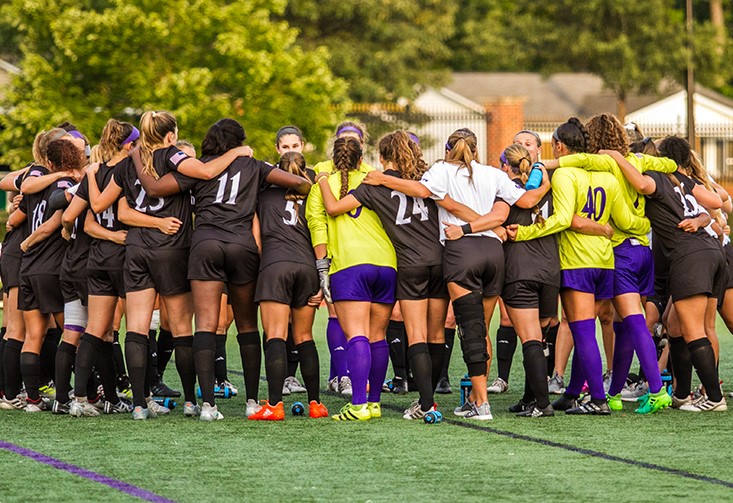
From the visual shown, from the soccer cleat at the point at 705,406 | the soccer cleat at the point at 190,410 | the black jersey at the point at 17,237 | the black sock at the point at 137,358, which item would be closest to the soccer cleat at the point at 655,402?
the soccer cleat at the point at 705,406

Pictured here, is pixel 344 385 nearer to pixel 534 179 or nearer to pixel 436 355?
pixel 436 355

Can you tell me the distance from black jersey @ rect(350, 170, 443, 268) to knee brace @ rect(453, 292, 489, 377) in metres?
0.33

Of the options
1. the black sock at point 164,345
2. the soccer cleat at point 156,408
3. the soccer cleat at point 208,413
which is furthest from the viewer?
the black sock at point 164,345

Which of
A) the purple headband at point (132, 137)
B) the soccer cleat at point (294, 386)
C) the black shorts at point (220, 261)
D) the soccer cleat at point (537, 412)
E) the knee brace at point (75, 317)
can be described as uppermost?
the purple headband at point (132, 137)

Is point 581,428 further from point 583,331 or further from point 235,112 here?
point 235,112

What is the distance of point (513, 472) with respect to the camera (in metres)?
6.48

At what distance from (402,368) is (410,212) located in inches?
81.8

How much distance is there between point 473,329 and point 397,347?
1920mm

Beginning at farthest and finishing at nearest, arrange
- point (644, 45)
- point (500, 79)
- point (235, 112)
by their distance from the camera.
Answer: point (500, 79)
point (644, 45)
point (235, 112)

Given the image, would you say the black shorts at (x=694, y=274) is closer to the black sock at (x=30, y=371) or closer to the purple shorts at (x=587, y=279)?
the purple shorts at (x=587, y=279)

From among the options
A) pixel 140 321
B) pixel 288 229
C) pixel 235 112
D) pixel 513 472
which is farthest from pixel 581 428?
pixel 235 112

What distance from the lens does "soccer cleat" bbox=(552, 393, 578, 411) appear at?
866 centimetres

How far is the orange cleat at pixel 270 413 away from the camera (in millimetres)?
8203

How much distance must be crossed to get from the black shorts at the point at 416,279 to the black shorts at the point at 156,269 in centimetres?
140
